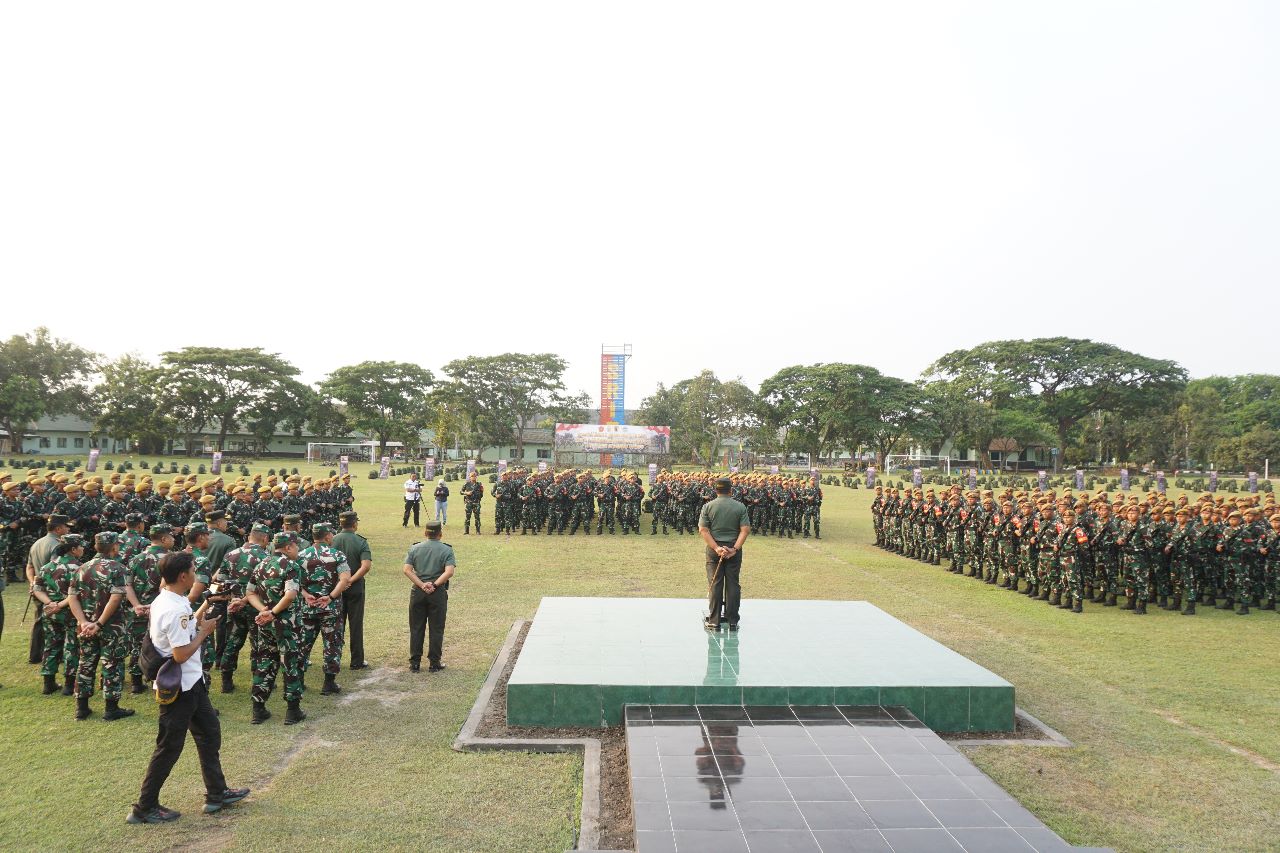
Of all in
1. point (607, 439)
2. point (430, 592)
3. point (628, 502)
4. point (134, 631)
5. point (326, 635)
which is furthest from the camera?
point (607, 439)

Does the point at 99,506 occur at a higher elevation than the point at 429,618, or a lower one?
higher

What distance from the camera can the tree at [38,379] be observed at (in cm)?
A: 4734

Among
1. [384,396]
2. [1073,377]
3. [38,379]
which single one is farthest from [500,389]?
[1073,377]

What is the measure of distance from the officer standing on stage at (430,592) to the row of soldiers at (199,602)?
79 centimetres

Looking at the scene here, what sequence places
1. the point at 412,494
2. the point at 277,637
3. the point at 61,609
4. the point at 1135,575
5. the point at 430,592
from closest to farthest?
the point at 277,637 → the point at 61,609 → the point at 430,592 → the point at 1135,575 → the point at 412,494

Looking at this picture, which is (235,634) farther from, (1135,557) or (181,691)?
(1135,557)

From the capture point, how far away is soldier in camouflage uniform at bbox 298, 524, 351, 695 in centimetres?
590

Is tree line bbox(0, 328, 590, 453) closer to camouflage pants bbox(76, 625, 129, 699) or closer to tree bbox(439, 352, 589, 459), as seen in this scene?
tree bbox(439, 352, 589, 459)

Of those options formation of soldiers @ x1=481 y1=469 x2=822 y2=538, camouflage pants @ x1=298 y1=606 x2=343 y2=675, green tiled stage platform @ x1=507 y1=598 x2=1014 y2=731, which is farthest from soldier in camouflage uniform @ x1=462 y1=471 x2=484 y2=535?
camouflage pants @ x1=298 y1=606 x2=343 y2=675

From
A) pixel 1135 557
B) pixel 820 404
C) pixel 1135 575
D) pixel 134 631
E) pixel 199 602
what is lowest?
pixel 1135 575

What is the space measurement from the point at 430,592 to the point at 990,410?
2313 inches

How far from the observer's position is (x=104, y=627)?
19.2ft

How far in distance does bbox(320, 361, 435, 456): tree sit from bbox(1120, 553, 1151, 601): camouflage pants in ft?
175

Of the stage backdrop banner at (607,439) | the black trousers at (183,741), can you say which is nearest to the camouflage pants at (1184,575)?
the black trousers at (183,741)
